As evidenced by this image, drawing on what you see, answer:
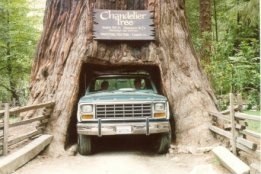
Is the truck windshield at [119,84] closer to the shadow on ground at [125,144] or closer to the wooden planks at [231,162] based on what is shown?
the shadow on ground at [125,144]

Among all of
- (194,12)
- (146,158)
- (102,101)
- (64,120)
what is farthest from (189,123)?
(194,12)

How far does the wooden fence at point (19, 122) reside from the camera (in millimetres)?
8945

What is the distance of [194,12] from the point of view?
28.0 metres

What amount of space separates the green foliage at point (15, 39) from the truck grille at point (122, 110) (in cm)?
1675

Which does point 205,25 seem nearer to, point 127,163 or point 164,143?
point 164,143

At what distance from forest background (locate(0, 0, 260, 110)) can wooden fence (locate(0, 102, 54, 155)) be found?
25.7 ft

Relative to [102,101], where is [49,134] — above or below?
below

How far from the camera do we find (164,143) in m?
10.2

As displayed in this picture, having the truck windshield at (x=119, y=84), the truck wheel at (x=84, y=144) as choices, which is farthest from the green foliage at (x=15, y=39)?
the truck wheel at (x=84, y=144)

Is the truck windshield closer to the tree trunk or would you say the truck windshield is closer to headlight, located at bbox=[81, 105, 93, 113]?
headlight, located at bbox=[81, 105, 93, 113]

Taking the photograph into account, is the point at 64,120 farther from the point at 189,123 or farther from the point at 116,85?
the point at 189,123

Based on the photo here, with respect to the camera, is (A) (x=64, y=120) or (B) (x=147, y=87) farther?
(B) (x=147, y=87)

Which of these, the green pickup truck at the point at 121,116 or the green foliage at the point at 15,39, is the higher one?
the green foliage at the point at 15,39

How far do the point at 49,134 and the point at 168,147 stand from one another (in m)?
3.06
